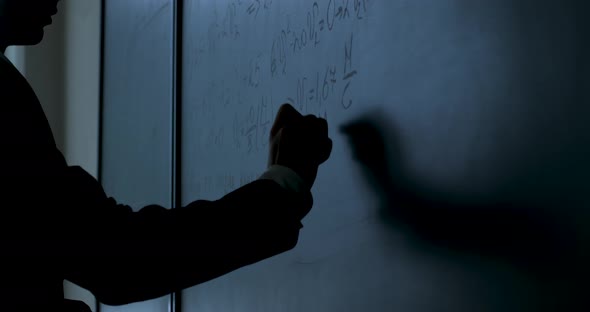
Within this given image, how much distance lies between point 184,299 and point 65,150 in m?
1.63

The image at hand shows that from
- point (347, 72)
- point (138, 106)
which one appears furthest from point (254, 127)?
point (138, 106)

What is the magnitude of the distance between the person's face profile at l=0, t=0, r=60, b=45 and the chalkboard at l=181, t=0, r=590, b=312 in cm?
36

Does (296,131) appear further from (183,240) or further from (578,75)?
(578,75)

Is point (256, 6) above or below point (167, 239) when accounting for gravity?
above

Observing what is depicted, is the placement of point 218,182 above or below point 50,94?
below

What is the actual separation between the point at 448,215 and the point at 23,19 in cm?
64

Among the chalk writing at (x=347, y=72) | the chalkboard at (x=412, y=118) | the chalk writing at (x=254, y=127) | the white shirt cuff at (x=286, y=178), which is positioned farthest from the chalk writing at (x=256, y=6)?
the white shirt cuff at (x=286, y=178)

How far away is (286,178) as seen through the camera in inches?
30.4

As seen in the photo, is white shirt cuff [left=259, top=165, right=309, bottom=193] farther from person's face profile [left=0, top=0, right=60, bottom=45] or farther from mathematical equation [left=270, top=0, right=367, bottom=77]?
person's face profile [left=0, top=0, right=60, bottom=45]

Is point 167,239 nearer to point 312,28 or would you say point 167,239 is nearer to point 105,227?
point 105,227

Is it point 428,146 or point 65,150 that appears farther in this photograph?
point 65,150

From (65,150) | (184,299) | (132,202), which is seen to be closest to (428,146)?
(184,299)

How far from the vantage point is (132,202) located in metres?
2.01

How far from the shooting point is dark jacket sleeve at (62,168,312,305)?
71cm
